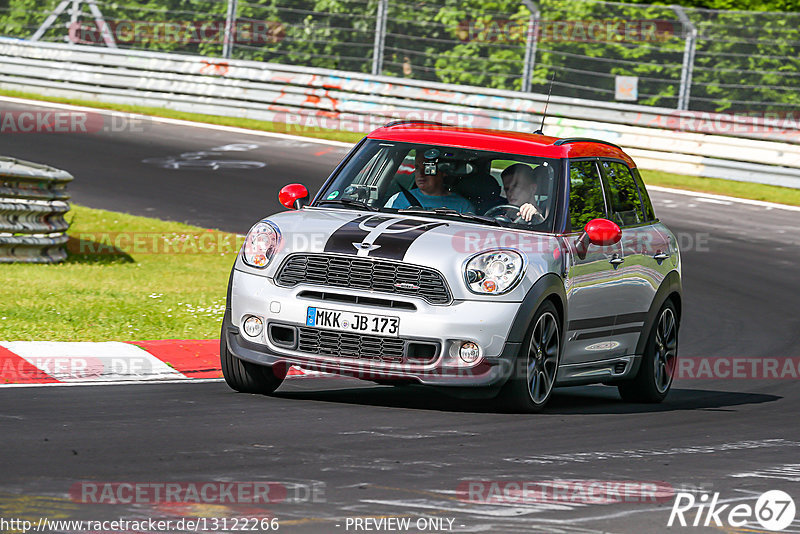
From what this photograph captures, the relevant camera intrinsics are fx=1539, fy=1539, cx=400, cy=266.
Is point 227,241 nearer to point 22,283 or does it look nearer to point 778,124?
point 22,283

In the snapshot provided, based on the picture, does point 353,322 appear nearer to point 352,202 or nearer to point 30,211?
point 352,202

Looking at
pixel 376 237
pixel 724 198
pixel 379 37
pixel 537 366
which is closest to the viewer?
pixel 376 237

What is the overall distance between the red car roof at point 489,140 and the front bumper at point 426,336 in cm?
150

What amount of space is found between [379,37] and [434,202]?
1694 centimetres

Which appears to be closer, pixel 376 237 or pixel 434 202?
pixel 376 237

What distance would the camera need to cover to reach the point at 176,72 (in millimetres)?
27141

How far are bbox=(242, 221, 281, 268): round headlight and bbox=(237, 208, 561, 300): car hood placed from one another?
0.13ft

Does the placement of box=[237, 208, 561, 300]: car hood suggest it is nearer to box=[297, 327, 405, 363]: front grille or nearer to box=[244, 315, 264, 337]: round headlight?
box=[244, 315, 264, 337]: round headlight

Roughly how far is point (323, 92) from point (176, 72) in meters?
2.92

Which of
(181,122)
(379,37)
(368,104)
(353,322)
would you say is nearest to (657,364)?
(353,322)

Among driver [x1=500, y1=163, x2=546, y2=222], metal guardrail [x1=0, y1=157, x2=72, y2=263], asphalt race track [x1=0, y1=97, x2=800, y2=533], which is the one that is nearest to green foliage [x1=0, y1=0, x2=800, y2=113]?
asphalt race track [x1=0, y1=97, x2=800, y2=533]

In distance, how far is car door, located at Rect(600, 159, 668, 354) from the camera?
10.0 metres

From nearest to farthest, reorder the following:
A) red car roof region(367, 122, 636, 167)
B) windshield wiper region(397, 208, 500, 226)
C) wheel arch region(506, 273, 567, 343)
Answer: wheel arch region(506, 273, 567, 343), windshield wiper region(397, 208, 500, 226), red car roof region(367, 122, 636, 167)

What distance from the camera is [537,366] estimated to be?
897 centimetres
